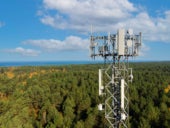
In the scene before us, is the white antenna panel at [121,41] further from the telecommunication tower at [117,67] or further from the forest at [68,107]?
the forest at [68,107]

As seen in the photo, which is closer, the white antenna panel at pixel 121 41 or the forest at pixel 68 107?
the white antenna panel at pixel 121 41

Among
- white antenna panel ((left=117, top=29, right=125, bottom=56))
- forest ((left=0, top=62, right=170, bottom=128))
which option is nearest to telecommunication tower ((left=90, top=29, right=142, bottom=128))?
white antenna panel ((left=117, top=29, right=125, bottom=56))

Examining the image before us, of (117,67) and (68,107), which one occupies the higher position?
(117,67)

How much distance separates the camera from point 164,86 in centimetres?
7100

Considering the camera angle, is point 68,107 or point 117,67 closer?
point 117,67

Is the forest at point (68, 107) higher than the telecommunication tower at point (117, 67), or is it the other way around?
the telecommunication tower at point (117, 67)

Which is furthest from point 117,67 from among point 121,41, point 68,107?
point 68,107

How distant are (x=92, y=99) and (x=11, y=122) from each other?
24.3 m

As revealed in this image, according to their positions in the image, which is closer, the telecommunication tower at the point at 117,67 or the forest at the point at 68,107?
the telecommunication tower at the point at 117,67

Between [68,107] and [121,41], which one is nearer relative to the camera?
[121,41]

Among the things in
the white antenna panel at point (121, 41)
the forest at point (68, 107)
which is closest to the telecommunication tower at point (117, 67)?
the white antenna panel at point (121, 41)

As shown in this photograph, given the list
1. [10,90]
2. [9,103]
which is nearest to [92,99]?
[9,103]

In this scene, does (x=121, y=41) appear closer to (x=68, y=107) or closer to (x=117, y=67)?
(x=117, y=67)

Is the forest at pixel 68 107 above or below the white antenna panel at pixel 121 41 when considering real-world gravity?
below
